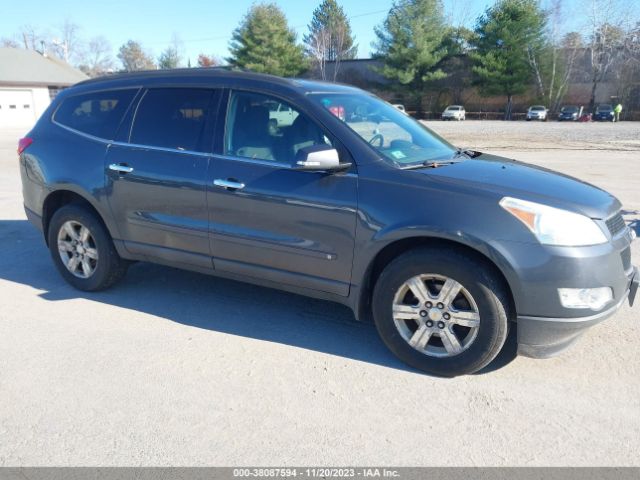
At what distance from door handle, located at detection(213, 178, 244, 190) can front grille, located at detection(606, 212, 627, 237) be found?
7.79ft

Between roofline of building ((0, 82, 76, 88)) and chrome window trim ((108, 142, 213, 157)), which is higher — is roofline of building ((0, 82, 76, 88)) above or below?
above

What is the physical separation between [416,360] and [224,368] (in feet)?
4.07

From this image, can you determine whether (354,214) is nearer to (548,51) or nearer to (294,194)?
(294,194)

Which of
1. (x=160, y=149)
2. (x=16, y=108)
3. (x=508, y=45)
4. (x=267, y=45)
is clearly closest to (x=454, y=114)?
(x=508, y=45)

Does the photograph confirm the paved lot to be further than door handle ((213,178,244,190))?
No

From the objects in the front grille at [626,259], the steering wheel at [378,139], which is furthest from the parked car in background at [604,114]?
the steering wheel at [378,139]

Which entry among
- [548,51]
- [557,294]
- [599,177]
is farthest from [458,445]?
[548,51]

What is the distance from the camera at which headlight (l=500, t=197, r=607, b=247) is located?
9.64 ft

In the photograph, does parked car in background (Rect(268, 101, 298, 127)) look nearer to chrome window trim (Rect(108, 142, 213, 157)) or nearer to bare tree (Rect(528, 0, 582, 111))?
chrome window trim (Rect(108, 142, 213, 157))

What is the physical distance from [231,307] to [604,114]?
53.8 metres

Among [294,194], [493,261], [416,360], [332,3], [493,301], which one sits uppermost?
[332,3]

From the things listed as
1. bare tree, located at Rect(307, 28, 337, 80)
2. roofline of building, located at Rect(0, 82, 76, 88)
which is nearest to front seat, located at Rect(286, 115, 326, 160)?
roofline of building, located at Rect(0, 82, 76, 88)

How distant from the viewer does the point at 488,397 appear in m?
3.09

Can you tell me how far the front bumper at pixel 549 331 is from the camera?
9.86ft
